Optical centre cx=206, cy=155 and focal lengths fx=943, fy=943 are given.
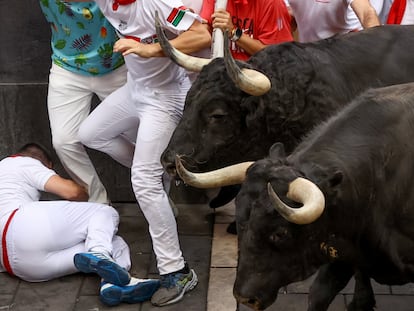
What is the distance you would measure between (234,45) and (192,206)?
1.71 meters

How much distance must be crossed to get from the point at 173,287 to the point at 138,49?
162 centimetres

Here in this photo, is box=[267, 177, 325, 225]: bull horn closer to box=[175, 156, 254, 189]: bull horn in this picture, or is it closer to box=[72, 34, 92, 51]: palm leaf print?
box=[175, 156, 254, 189]: bull horn

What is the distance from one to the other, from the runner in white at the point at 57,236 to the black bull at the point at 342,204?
1594mm

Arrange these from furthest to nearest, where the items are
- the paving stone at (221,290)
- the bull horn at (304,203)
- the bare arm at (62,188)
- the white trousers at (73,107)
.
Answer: the white trousers at (73,107)
the bare arm at (62,188)
the paving stone at (221,290)
the bull horn at (304,203)

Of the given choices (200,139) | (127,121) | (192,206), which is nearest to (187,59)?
(200,139)

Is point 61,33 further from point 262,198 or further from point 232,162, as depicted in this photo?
point 262,198

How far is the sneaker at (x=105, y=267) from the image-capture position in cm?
627

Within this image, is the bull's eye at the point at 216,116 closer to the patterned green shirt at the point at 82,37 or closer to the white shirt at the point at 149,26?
the white shirt at the point at 149,26

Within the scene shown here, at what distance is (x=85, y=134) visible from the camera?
6.76 m

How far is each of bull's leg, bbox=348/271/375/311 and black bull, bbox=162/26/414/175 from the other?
0.96 metres

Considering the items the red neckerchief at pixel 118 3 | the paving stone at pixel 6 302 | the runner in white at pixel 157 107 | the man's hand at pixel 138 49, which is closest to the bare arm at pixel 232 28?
the runner in white at pixel 157 107

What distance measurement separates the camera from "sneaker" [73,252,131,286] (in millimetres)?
6266

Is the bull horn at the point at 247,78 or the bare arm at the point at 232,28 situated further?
the bare arm at the point at 232,28

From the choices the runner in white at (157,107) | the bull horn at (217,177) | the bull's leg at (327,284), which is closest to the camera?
the bull horn at (217,177)
